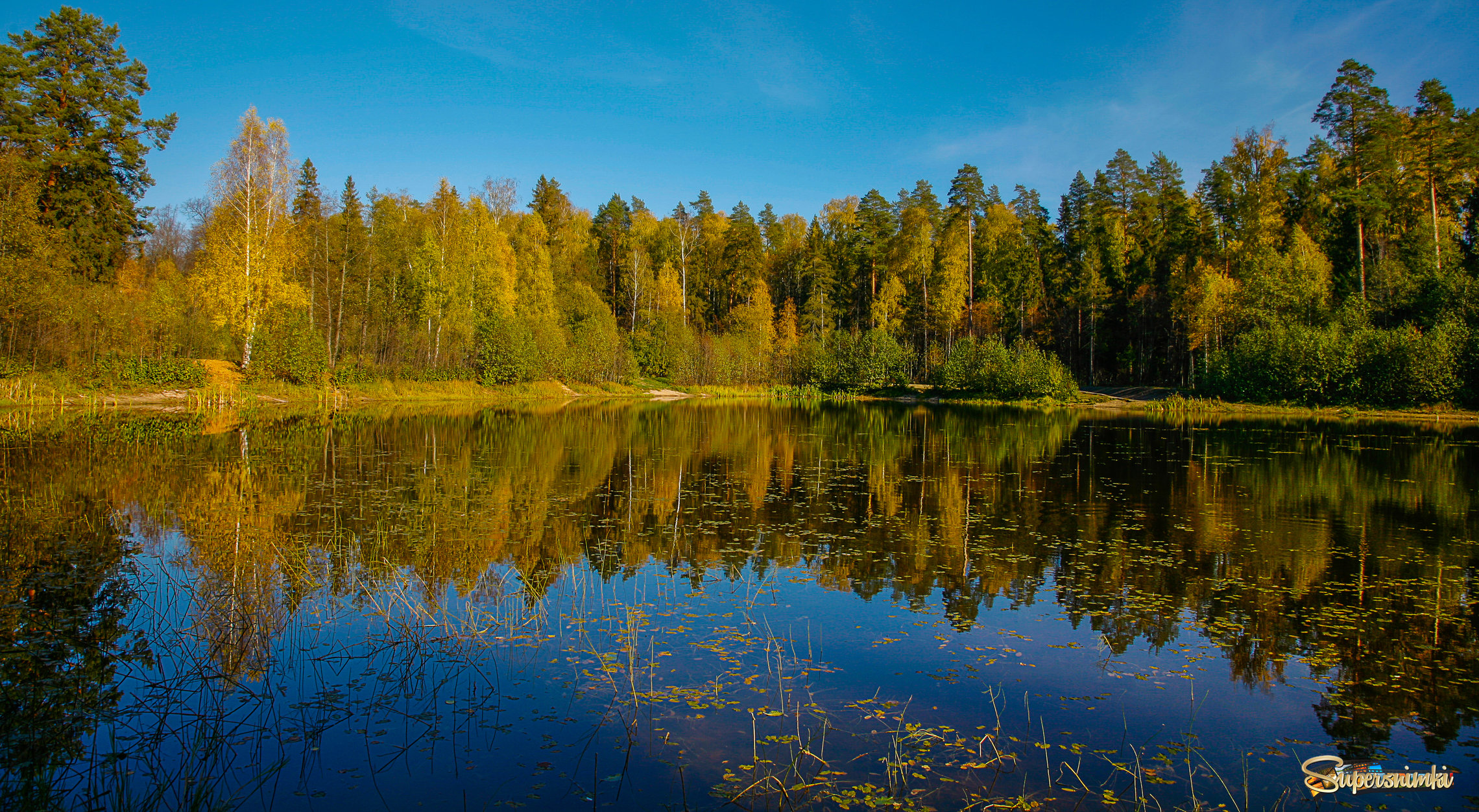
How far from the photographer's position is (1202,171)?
2106 inches

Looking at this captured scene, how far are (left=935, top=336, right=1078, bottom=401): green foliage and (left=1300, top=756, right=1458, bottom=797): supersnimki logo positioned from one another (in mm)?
44035

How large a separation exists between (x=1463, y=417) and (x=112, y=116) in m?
63.4

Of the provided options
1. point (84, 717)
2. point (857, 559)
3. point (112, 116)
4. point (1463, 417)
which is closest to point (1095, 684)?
point (857, 559)

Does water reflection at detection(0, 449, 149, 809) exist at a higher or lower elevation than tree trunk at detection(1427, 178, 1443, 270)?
lower

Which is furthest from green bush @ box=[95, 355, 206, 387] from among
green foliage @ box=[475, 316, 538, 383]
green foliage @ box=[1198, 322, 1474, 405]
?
green foliage @ box=[1198, 322, 1474, 405]

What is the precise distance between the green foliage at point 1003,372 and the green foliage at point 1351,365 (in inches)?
345

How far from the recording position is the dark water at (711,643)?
14.7 feet

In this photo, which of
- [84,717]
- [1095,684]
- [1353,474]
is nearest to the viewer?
[84,717]

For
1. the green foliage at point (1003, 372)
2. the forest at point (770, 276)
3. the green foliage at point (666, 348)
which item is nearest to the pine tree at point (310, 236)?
the forest at point (770, 276)

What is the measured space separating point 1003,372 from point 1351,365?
17267 mm

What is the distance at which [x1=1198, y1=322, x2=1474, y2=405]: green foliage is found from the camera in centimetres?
3466

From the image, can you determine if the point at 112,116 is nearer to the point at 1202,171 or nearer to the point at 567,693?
the point at 567,693

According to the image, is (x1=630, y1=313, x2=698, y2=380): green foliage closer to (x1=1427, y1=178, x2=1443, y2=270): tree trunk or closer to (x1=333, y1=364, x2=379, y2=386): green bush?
(x1=333, y1=364, x2=379, y2=386): green bush

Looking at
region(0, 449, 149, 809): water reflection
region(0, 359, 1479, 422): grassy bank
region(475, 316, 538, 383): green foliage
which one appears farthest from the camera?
region(475, 316, 538, 383): green foliage
